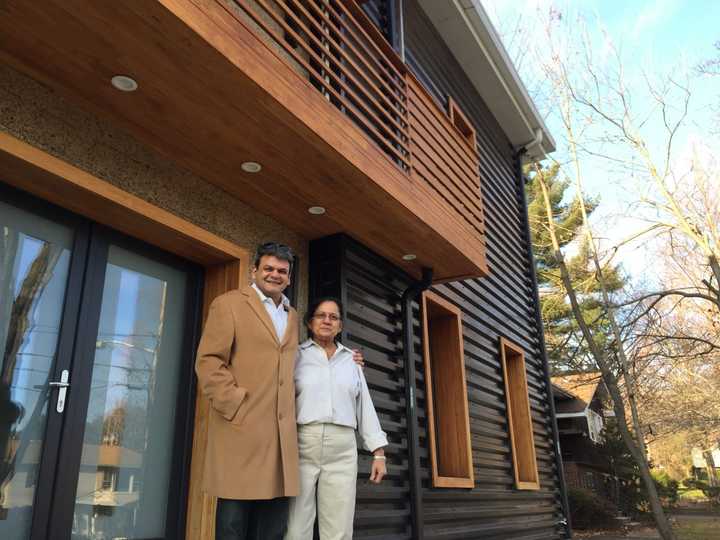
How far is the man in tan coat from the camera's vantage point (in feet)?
7.53

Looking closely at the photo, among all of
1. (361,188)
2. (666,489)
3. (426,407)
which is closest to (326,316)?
(361,188)

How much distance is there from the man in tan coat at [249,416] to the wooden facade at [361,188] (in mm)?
719

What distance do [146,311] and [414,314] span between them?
8.15 ft

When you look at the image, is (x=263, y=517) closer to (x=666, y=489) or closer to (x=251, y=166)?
(x=251, y=166)

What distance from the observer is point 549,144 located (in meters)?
9.10

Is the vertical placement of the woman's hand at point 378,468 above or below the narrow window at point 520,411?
below

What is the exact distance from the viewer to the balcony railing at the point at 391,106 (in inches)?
150

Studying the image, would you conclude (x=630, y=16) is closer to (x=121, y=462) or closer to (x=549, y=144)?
(x=549, y=144)

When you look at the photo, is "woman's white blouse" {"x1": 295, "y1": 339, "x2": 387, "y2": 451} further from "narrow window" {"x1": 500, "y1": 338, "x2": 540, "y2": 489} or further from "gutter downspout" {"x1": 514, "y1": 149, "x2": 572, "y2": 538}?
"gutter downspout" {"x1": 514, "y1": 149, "x2": 572, "y2": 538}

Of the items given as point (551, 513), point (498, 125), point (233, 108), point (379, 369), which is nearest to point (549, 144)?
point (498, 125)

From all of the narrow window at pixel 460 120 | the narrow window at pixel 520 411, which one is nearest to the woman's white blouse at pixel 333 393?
the narrow window at pixel 520 411

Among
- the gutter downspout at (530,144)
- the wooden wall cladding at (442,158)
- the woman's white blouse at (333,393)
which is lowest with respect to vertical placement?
the woman's white blouse at (333,393)

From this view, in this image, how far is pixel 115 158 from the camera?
9.34ft

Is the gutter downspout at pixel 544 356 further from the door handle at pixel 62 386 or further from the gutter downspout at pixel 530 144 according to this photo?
the door handle at pixel 62 386
